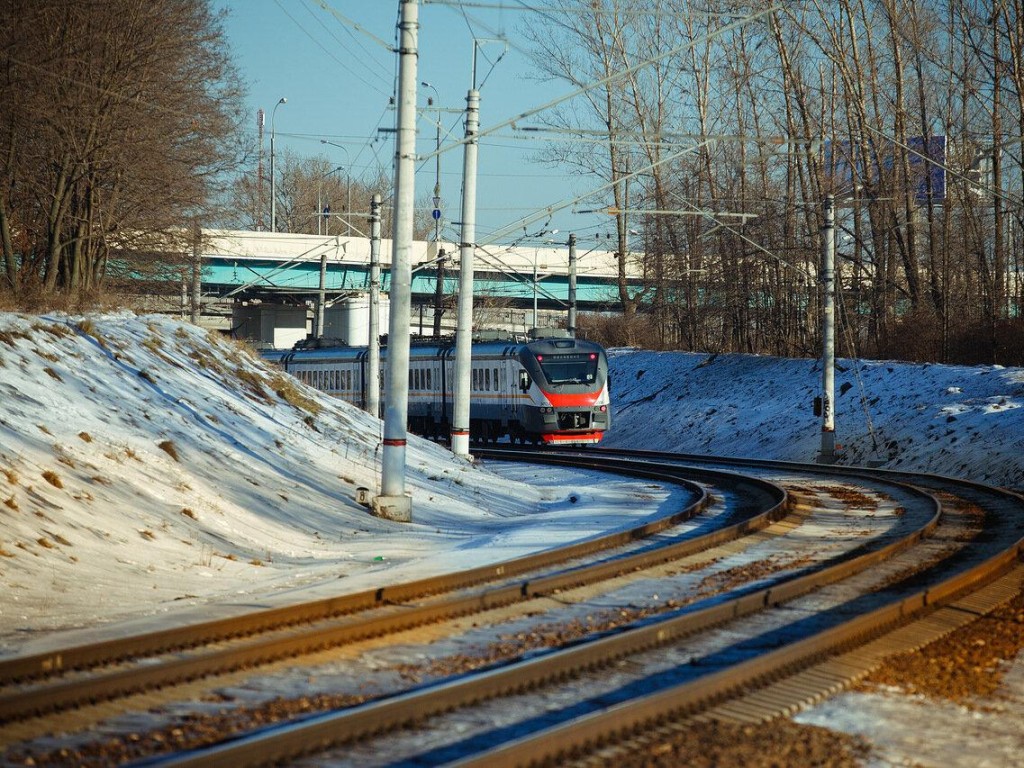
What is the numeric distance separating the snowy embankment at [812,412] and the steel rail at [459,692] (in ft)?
67.1

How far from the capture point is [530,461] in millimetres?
33906

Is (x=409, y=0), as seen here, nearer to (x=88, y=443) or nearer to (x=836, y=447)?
(x=88, y=443)

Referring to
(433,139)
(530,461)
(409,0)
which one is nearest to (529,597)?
(409,0)

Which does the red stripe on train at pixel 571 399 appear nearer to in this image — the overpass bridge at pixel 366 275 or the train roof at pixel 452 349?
the train roof at pixel 452 349

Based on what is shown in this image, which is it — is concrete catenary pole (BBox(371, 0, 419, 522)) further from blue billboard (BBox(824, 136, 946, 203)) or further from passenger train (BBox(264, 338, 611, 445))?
blue billboard (BBox(824, 136, 946, 203))

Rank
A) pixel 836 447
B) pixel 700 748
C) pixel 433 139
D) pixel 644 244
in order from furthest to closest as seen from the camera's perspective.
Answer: pixel 644 244, pixel 433 139, pixel 836 447, pixel 700 748

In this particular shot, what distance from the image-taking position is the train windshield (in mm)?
40719

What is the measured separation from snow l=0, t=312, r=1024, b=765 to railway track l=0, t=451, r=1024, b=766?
0.85 metres

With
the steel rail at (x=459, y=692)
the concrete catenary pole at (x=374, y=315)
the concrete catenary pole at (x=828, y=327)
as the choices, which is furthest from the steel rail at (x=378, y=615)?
the concrete catenary pole at (x=374, y=315)

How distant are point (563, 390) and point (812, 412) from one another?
26.6 ft

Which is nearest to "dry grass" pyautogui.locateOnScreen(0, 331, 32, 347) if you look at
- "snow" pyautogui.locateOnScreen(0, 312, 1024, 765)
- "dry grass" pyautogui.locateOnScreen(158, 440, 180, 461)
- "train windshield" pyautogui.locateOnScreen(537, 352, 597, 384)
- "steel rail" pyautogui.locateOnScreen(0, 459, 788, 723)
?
"snow" pyautogui.locateOnScreen(0, 312, 1024, 765)

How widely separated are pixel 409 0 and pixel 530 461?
59.3 feet

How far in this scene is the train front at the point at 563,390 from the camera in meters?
40.7

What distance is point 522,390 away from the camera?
41406mm
